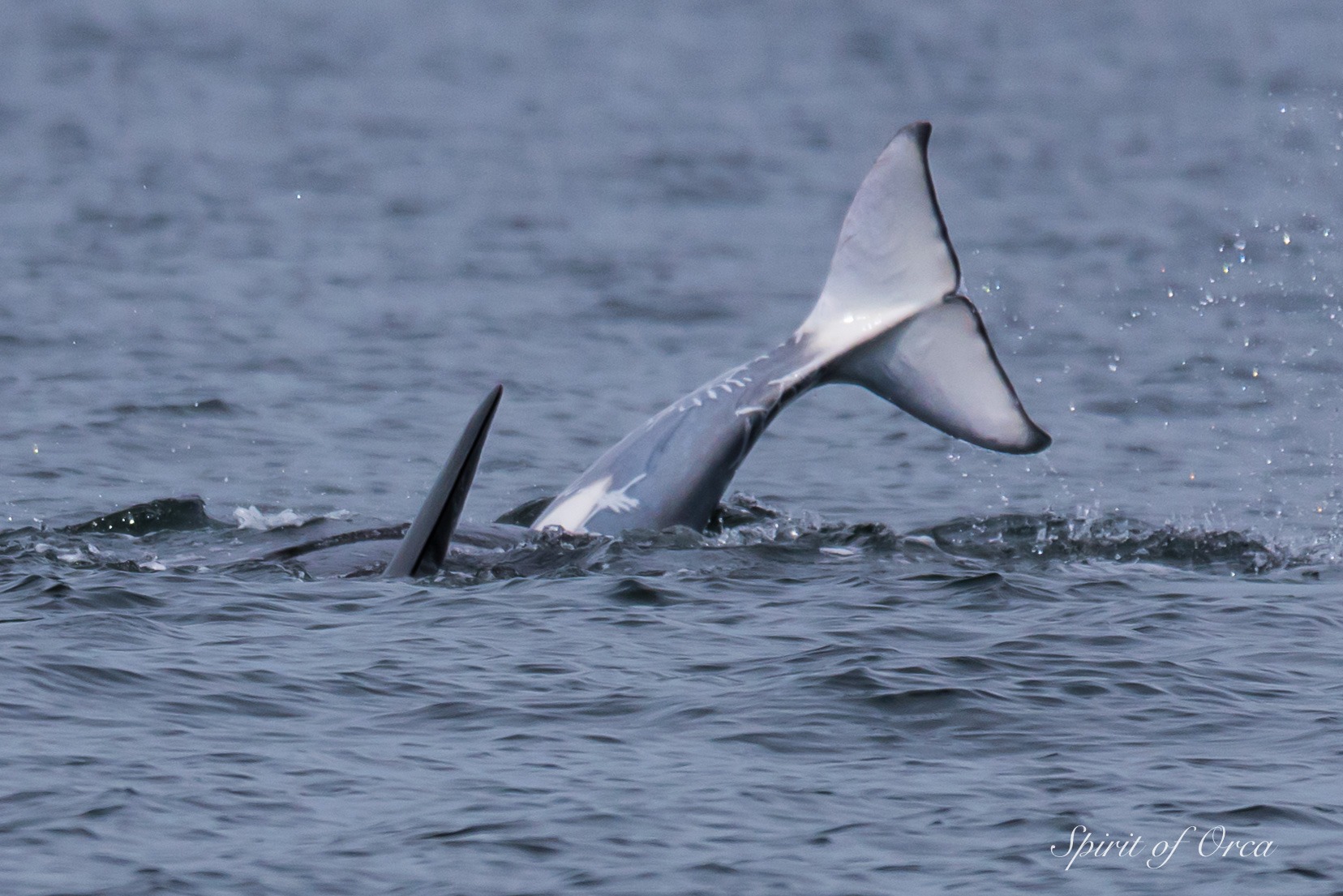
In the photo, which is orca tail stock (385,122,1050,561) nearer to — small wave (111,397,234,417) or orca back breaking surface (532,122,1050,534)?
orca back breaking surface (532,122,1050,534)

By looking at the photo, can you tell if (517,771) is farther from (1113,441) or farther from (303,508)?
(1113,441)

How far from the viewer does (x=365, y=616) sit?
1500 centimetres

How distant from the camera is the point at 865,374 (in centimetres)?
1694

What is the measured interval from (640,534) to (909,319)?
8.27ft

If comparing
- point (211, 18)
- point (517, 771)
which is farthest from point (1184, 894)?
point (211, 18)

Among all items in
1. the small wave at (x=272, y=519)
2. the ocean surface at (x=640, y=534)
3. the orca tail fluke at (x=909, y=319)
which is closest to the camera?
the ocean surface at (x=640, y=534)

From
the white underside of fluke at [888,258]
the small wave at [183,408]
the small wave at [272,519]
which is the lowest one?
the small wave at [272,519]

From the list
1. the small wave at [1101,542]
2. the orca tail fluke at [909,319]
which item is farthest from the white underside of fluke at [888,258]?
the small wave at [1101,542]

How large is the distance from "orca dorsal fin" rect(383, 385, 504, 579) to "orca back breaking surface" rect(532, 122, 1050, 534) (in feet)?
4.84

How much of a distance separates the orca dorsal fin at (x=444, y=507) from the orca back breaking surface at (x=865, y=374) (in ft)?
4.84

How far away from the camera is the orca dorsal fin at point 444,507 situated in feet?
47.0

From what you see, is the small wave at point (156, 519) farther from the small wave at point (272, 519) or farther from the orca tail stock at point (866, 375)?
the orca tail stock at point (866, 375)

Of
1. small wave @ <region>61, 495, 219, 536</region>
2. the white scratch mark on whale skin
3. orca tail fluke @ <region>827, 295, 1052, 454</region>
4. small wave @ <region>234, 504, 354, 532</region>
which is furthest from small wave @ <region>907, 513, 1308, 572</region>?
small wave @ <region>61, 495, 219, 536</region>

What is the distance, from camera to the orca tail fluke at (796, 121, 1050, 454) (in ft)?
53.4
